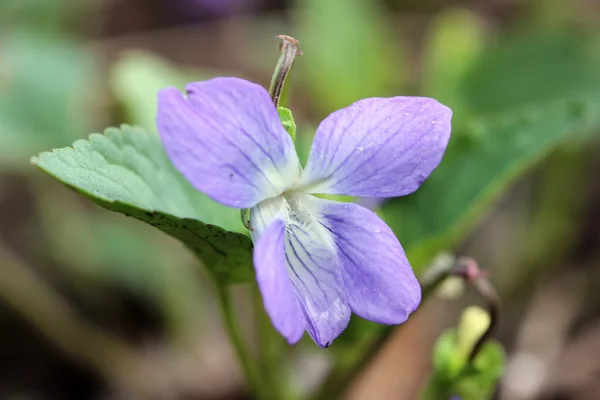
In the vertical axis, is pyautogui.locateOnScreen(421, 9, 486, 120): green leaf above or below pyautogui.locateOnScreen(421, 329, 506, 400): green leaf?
above

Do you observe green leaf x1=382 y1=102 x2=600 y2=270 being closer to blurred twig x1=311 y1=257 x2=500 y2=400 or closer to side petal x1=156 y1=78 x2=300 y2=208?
blurred twig x1=311 y1=257 x2=500 y2=400

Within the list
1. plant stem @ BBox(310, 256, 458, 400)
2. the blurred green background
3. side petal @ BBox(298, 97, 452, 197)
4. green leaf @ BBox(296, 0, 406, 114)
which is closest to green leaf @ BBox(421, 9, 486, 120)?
the blurred green background

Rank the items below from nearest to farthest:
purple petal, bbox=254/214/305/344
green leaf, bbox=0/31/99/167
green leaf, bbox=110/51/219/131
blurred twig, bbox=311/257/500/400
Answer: purple petal, bbox=254/214/305/344
blurred twig, bbox=311/257/500/400
green leaf, bbox=110/51/219/131
green leaf, bbox=0/31/99/167

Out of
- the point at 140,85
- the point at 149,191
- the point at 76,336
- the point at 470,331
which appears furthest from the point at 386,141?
the point at 76,336

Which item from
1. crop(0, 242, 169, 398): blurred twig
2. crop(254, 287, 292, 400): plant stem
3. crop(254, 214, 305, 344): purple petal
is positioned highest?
→ crop(254, 214, 305, 344): purple petal

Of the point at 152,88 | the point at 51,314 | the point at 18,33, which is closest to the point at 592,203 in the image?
the point at 152,88

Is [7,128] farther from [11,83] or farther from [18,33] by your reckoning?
[18,33]
